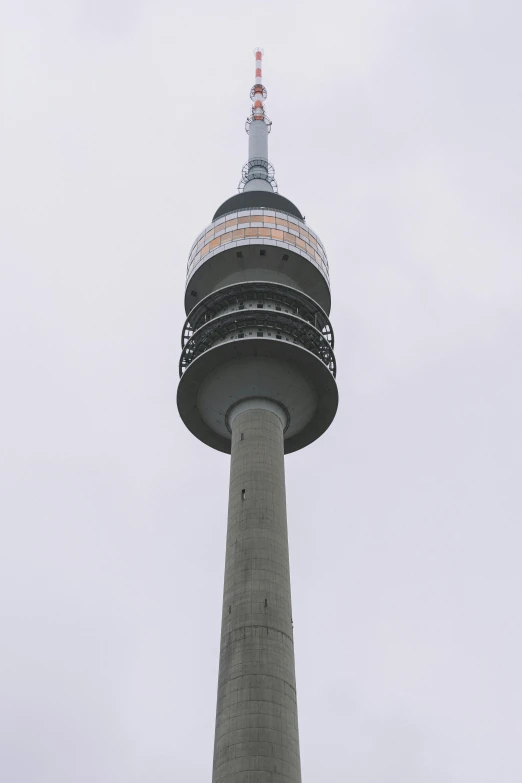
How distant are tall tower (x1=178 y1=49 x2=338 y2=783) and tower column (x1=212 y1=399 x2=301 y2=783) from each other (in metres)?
0.06

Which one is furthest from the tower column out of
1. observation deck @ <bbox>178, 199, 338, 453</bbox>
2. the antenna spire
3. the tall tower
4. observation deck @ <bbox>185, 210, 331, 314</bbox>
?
the antenna spire

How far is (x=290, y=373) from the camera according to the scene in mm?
52344

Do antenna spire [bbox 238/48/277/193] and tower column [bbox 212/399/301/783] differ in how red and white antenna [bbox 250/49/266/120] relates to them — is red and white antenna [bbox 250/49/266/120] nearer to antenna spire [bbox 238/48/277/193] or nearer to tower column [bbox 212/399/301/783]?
antenna spire [bbox 238/48/277/193]

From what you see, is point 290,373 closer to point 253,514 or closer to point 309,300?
point 309,300

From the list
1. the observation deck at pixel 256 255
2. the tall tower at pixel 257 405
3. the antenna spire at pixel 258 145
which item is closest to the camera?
the tall tower at pixel 257 405

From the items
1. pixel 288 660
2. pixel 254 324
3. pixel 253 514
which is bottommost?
pixel 288 660

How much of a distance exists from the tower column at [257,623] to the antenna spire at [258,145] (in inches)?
880

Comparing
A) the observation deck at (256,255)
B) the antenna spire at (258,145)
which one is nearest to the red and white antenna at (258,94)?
the antenna spire at (258,145)

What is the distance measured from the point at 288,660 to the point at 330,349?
21254mm

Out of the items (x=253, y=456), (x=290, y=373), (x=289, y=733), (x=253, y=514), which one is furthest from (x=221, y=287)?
(x=289, y=733)

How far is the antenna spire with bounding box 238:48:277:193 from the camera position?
66656 mm

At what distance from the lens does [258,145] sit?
69938 mm

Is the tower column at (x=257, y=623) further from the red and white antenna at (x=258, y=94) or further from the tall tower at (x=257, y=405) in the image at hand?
the red and white antenna at (x=258, y=94)

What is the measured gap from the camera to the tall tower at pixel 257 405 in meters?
40.4
